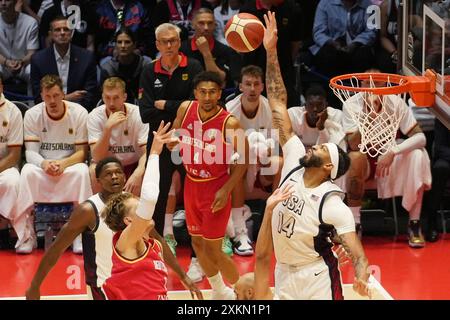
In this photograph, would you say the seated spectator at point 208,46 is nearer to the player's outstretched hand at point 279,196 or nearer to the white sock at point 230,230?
the white sock at point 230,230

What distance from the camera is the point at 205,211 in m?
8.41

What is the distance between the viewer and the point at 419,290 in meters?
8.90

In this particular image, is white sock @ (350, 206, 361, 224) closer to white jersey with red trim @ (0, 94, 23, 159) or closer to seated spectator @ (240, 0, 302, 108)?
seated spectator @ (240, 0, 302, 108)

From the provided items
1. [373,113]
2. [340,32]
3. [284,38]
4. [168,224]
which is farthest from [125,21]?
[373,113]

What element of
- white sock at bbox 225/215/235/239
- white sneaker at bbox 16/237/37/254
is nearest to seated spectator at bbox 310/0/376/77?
white sock at bbox 225/215/235/239

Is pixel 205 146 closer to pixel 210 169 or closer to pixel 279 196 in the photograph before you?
pixel 210 169

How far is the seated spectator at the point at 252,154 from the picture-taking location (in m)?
9.88

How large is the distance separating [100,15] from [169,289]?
3.28m

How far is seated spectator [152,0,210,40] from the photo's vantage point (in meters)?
10.8

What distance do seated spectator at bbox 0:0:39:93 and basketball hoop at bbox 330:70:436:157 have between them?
3.39 metres

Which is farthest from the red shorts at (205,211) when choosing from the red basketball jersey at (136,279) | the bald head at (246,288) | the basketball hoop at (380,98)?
the red basketball jersey at (136,279)

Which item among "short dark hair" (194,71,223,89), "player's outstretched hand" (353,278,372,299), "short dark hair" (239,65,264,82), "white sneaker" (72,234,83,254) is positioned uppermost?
"short dark hair" (194,71,223,89)

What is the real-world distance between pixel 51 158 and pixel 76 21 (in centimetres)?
159
